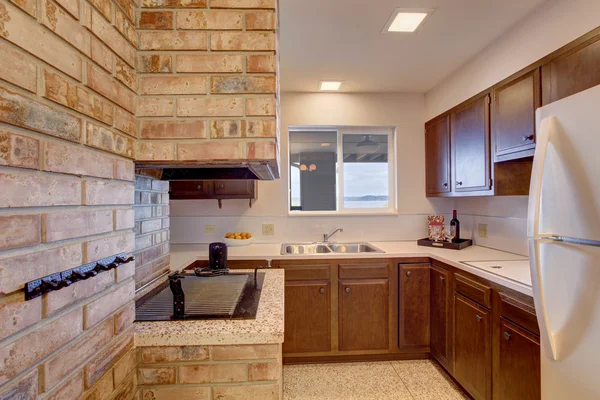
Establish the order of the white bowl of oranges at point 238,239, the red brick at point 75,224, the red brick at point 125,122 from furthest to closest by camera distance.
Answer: the white bowl of oranges at point 238,239 < the red brick at point 125,122 < the red brick at point 75,224

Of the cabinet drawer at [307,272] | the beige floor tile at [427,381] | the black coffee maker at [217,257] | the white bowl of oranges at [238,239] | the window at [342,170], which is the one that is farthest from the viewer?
the window at [342,170]

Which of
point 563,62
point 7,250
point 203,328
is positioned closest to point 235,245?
point 203,328

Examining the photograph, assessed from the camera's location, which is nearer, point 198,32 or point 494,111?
point 198,32

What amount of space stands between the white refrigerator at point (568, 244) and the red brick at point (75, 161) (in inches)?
56.3

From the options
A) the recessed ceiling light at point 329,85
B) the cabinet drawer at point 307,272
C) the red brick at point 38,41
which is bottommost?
the cabinet drawer at point 307,272

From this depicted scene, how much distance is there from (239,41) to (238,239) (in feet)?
6.66

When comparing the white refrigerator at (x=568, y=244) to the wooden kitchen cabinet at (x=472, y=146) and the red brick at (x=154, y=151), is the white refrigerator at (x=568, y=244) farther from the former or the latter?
the red brick at (x=154, y=151)

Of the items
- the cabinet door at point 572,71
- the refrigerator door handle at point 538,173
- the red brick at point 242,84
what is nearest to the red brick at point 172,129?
the red brick at point 242,84

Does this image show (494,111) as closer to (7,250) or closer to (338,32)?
(338,32)

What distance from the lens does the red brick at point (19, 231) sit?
0.48 metres

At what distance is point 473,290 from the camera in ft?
6.08

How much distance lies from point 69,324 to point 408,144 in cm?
309

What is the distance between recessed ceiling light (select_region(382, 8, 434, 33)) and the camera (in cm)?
177

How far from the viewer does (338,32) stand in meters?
2.00
